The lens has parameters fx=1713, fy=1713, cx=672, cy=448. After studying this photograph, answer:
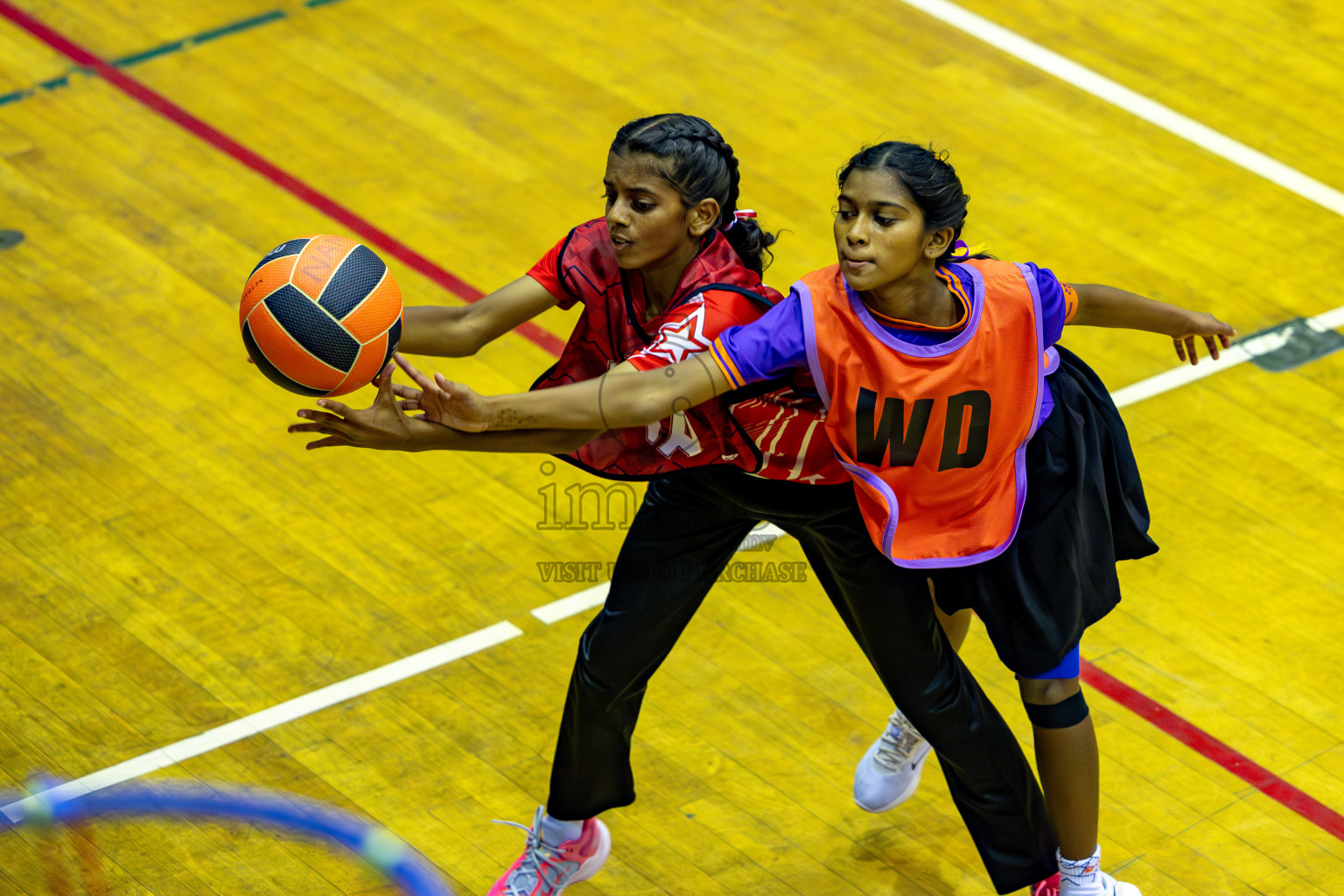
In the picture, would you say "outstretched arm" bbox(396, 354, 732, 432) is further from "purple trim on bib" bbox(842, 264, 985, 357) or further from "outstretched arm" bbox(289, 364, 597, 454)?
"purple trim on bib" bbox(842, 264, 985, 357)

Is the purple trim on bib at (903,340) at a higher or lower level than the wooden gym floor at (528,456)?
higher

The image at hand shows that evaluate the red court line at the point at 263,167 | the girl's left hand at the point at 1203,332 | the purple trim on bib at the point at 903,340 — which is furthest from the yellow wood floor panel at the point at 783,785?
the red court line at the point at 263,167

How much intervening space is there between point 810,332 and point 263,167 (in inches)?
175

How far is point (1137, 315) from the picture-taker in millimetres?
3617

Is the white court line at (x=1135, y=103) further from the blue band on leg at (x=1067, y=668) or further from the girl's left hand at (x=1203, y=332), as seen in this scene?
the blue band on leg at (x=1067, y=668)

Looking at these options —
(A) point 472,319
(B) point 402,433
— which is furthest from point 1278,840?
(B) point 402,433

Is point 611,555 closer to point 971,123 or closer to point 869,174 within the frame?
point 869,174

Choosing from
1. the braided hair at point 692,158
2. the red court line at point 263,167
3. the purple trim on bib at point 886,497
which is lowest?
the red court line at point 263,167

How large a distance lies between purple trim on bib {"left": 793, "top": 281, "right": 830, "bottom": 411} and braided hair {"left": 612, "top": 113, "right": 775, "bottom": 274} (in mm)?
296

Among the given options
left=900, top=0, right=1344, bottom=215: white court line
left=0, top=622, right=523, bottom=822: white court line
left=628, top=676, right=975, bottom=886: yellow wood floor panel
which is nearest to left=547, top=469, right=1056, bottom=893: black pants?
left=628, top=676, right=975, bottom=886: yellow wood floor panel

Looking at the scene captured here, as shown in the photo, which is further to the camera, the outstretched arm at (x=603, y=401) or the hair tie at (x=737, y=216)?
the hair tie at (x=737, y=216)

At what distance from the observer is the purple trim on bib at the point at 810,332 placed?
3.32m

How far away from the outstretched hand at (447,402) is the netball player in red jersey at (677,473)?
0.09ft

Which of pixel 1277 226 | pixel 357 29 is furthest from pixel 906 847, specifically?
pixel 357 29
